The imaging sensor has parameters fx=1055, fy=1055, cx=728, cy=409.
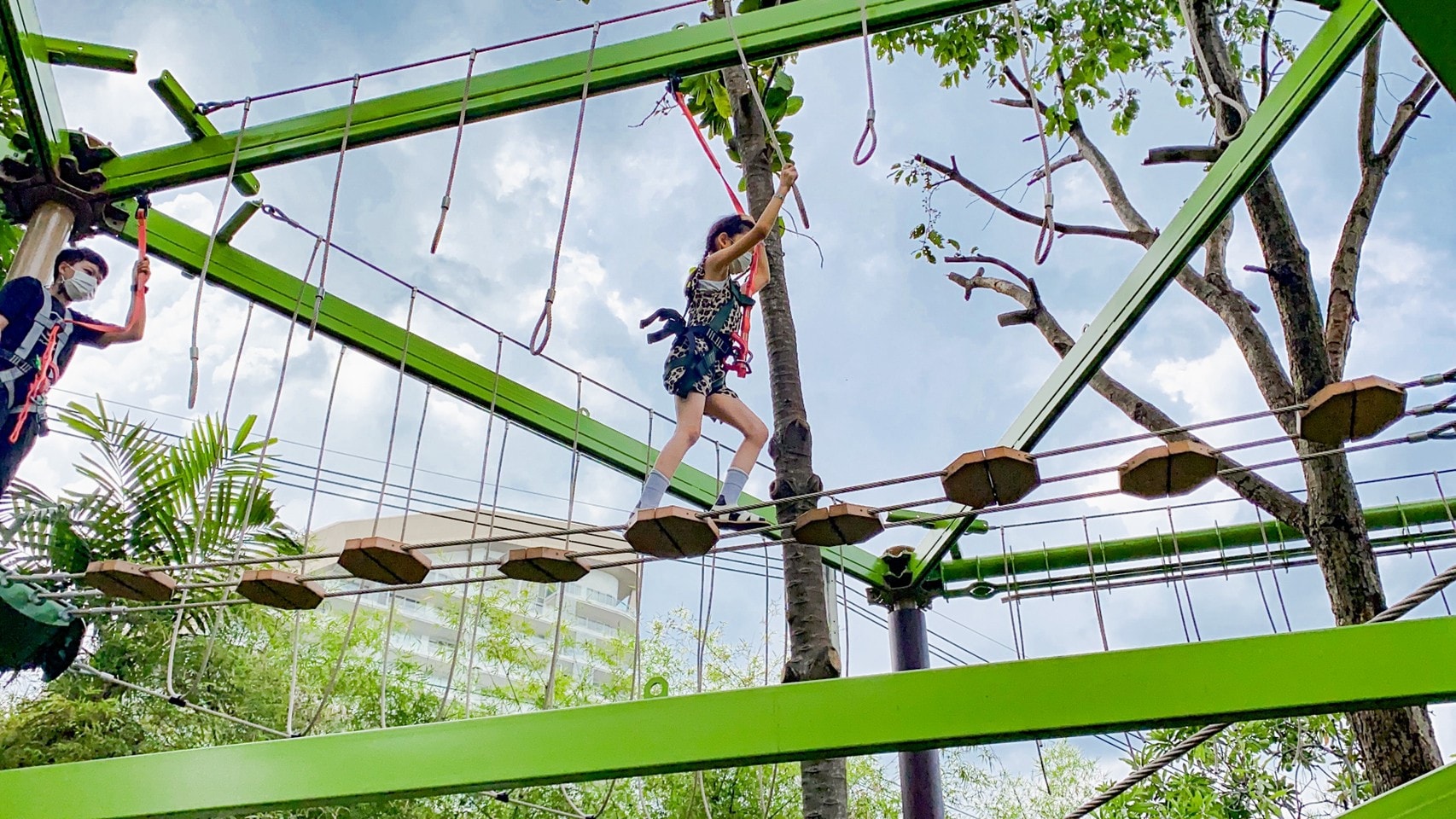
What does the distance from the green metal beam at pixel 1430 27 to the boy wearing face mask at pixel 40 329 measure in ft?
9.90

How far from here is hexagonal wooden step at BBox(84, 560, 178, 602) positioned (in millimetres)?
2209

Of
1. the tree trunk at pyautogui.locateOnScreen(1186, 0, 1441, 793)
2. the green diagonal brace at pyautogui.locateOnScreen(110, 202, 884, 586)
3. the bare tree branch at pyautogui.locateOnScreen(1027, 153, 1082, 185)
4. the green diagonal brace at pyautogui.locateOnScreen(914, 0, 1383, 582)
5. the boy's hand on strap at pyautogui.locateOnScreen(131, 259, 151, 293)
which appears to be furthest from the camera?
the bare tree branch at pyautogui.locateOnScreen(1027, 153, 1082, 185)

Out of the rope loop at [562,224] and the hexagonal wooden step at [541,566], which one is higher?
the rope loop at [562,224]

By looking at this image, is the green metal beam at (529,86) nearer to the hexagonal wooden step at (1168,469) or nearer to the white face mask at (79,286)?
the white face mask at (79,286)

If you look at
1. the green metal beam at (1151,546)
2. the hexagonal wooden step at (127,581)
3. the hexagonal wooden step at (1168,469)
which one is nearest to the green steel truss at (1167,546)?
the green metal beam at (1151,546)

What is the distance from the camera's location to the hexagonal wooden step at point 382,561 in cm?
200

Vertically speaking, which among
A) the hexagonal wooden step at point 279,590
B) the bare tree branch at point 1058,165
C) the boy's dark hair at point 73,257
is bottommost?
the hexagonal wooden step at point 279,590

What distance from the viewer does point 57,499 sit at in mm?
3707

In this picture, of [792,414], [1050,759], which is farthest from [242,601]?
[1050,759]

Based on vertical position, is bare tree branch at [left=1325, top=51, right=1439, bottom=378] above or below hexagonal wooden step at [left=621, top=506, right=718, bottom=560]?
above

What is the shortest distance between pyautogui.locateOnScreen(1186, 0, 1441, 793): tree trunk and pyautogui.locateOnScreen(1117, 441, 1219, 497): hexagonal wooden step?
1.07 metres

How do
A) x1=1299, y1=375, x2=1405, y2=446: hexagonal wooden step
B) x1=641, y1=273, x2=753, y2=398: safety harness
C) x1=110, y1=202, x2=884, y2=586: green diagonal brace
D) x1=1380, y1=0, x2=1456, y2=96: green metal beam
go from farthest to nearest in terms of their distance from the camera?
x1=110, y1=202, x2=884, y2=586: green diagonal brace → x1=641, y1=273, x2=753, y2=398: safety harness → x1=1299, y1=375, x2=1405, y2=446: hexagonal wooden step → x1=1380, y1=0, x2=1456, y2=96: green metal beam

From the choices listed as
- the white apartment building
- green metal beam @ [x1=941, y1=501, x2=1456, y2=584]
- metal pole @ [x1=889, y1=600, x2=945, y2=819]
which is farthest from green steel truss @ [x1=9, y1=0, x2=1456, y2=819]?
the white apartment building

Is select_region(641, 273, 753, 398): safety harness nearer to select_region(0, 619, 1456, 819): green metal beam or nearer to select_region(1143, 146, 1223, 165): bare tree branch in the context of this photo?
select_region(0, 619, 1456, 819): green metal beam
